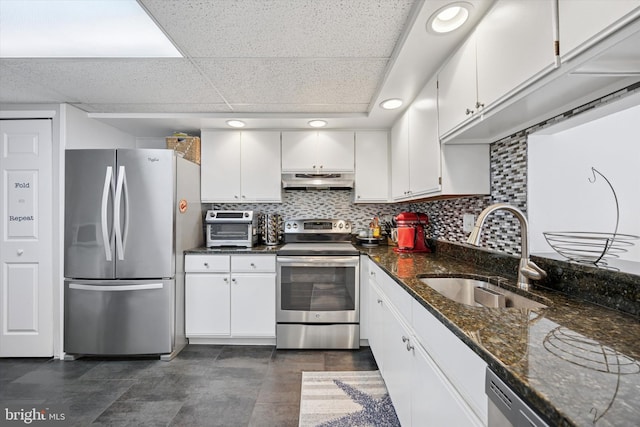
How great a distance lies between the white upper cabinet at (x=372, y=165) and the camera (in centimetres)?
299

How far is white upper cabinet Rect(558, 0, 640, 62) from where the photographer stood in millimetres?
672

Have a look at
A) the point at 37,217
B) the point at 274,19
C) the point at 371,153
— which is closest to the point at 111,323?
the point at 37,217

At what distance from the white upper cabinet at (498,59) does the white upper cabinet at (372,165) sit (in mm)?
1338

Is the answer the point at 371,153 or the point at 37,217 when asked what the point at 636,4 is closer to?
the point at 371,153

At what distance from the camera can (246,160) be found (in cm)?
298

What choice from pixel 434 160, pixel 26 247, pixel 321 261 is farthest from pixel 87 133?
pixel 434 160

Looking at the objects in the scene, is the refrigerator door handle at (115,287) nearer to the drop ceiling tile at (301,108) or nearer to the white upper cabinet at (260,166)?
the white upper cabinet at (260,166)

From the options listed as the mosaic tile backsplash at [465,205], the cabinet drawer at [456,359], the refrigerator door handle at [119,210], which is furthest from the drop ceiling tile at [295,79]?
the cabinet drawer at [456,359]

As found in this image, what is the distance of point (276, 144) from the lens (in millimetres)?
2977

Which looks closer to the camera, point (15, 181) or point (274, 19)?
point (274, 19)

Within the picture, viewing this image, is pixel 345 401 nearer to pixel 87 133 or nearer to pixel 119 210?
pixel 119 210

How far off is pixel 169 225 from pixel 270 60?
1541 mm

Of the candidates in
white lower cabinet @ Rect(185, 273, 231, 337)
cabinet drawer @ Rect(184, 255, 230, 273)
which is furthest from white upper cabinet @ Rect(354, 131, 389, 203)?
white lower cabinet @ Rect(185, 273, 231, 337)

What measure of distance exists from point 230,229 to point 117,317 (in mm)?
1148
